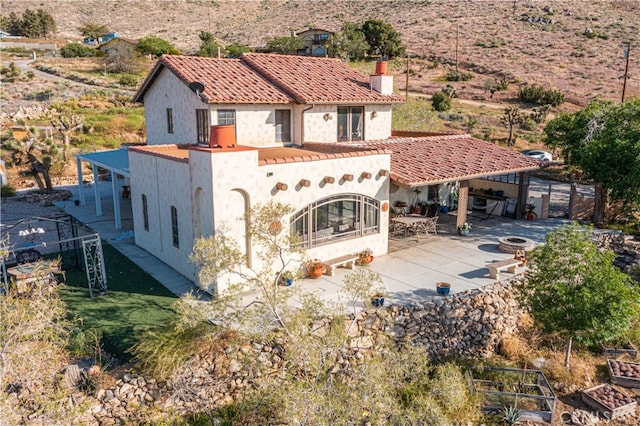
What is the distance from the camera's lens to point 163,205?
20.1 meters

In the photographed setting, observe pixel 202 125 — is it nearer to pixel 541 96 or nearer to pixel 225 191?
pixel 225 191

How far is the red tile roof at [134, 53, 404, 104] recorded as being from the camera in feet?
75.4

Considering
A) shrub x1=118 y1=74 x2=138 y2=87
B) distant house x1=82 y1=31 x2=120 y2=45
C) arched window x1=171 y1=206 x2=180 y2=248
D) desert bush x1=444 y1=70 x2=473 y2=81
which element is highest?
distant house x1=82 y1=31 x2=120 y2=45

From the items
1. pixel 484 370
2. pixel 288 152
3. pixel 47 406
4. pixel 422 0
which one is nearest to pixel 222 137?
pixel 288 152

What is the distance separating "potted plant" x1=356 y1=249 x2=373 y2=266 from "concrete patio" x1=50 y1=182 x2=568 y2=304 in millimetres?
291

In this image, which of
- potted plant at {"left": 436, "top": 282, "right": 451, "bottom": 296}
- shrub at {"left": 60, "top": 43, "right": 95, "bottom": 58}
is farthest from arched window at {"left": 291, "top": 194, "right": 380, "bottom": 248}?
shrub at {"left": 60, "top": 43, "right": 95, "bottom": 58}

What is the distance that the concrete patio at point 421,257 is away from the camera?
18.4m

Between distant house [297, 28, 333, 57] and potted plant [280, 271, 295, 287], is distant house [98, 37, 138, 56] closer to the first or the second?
distant house [297, 28, 333, 57]

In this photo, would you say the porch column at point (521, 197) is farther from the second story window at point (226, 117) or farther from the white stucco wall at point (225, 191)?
the second story window at point (226, 117)

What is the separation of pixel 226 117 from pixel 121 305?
373 inches

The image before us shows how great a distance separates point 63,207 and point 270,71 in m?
15.2

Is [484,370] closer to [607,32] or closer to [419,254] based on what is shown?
[419,254]

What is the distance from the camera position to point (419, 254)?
71.8 ft

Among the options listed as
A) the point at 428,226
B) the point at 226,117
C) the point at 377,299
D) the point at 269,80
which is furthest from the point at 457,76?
the point at 377,299
